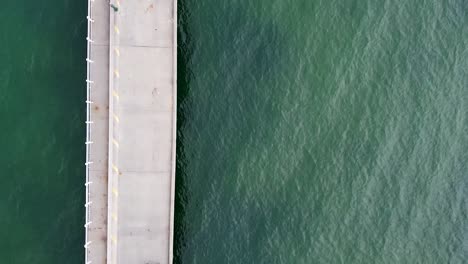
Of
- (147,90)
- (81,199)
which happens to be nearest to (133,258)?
(81,199)

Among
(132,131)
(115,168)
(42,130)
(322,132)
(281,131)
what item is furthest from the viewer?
(322,132)

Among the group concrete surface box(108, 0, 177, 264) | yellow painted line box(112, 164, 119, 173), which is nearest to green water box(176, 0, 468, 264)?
concrete surface box(108, 0, 177, 264)

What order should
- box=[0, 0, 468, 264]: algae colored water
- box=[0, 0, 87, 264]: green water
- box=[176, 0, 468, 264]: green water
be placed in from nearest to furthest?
box=[0, 0, 87, 264]: green water < box=[0, 0, 468, 264]: algae colored water < box=[176, 0, 468, 264]: green water

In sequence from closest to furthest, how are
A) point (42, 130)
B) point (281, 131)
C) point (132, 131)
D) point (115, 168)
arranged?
point (115, 168) < point (132, 131) < point (42, 130) < point (281, 131)

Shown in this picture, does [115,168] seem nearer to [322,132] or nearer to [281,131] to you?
[281,131]

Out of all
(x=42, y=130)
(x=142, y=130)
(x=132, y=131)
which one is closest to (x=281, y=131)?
(x=142, y=130)

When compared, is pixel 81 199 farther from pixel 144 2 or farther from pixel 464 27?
pixel 464 27

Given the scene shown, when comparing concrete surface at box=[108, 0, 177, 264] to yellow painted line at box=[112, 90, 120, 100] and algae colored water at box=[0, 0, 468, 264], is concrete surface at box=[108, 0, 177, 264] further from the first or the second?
algae colored water at box=[0, 0, 468, 264]
